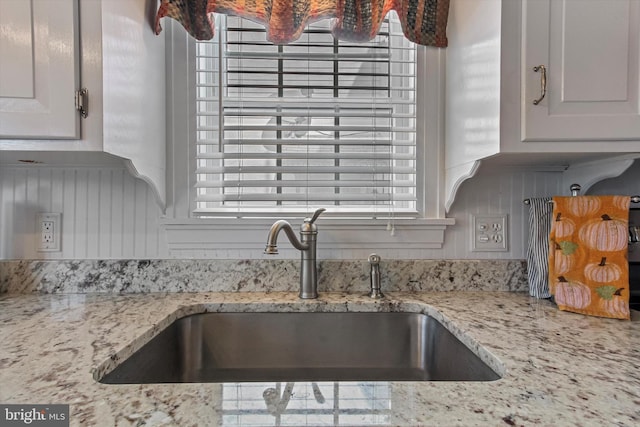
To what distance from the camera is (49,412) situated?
487mm

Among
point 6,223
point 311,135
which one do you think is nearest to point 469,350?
point 311,135

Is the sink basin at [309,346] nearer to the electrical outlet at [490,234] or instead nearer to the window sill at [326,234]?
the window sill at [326,234]

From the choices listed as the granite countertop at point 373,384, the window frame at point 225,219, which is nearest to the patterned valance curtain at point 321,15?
the window frame at point 225,219

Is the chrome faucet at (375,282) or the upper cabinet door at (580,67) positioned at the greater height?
the upper cabinet door at (580,67)

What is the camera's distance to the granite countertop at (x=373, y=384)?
480 millimetres

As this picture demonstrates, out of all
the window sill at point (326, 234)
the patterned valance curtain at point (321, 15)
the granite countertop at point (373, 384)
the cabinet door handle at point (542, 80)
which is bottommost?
the granite countertop at point (373, 384)

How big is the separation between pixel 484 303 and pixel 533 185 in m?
0.48

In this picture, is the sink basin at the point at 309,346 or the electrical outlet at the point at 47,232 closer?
the sink basin at the point at 309,346

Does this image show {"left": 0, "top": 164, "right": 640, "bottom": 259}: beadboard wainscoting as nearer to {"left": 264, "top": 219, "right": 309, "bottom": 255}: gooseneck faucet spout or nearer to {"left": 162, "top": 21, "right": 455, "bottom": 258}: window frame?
{"left": 162, "top": 21, "right": 455, "bottom": 258}: window frame

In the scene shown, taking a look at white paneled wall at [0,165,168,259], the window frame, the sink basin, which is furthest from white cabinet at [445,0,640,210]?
white paneled wall at [0,165,168,259]

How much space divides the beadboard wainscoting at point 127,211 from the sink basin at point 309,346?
0.22m

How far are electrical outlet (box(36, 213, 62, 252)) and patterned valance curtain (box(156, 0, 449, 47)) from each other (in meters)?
0.74

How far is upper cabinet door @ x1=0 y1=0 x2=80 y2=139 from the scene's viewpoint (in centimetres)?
81

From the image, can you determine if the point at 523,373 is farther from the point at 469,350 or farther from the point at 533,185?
the point at 533,185
